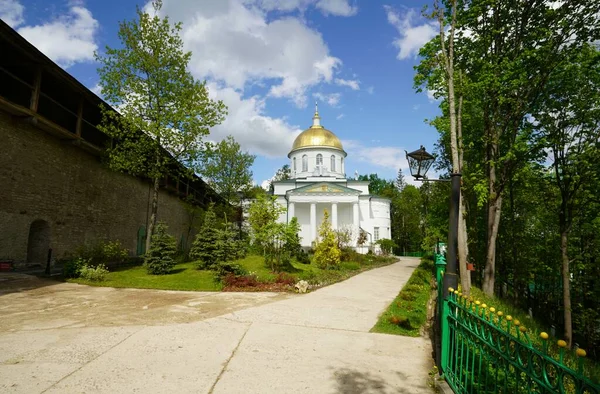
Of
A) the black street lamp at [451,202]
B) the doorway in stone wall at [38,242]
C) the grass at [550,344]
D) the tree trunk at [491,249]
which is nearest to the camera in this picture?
the grass at [550,344]

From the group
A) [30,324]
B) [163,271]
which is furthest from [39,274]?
[30,324]

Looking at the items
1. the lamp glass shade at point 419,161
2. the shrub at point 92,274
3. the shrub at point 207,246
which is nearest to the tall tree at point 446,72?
the lamp glass shade at point 419,161

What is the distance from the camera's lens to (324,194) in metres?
39.3

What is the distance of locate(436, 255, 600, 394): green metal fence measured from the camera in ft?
7.04

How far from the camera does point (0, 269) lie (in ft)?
39.8

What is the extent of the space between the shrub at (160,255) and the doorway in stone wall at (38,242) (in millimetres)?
4257

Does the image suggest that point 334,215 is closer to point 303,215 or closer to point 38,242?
point 303,215

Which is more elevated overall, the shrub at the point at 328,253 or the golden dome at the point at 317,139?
the golden dome at the point at 317,139

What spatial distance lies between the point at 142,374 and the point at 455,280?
4097 millimetres

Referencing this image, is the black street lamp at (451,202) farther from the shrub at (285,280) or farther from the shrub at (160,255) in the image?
the shrub at (160,255)

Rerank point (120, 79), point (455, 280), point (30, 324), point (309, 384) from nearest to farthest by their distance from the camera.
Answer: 1. point (309, 384)
2. point (455, 280)
3. point (30, 324)
4. point (120, 79)

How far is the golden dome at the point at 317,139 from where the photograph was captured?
148ft

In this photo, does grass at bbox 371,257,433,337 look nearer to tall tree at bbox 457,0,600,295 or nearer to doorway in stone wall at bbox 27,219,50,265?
tall tree at bbox 457,0,600,295

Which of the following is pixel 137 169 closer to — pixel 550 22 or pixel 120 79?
pixel 120 79
